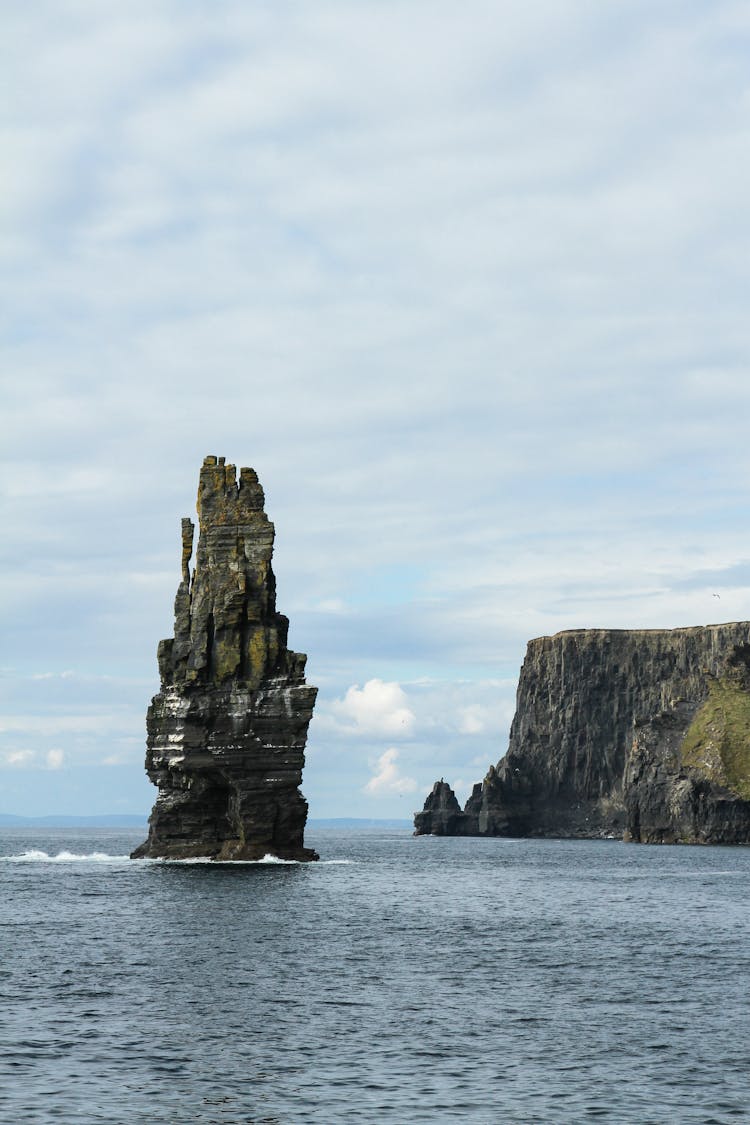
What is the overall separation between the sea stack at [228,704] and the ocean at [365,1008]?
17417mm

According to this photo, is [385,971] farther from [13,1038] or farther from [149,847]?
[149,847]

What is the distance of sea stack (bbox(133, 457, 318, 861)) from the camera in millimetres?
109438

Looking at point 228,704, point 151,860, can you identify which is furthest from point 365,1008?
point 151,860

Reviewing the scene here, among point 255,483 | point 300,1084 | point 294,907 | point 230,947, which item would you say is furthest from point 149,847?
point 300,1084

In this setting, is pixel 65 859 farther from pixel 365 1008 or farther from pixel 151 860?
pixel 365 1008

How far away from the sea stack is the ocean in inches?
686

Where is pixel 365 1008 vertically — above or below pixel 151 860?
below

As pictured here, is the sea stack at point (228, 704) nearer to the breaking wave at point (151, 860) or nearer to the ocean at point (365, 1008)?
the breaking wave at point (151, 860)

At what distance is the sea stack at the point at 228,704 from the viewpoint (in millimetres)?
109438

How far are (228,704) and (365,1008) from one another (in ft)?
220

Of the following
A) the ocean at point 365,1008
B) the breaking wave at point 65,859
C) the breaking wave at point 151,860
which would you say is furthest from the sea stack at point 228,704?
the ocean at point 365,1008

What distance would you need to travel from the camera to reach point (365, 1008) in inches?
1826

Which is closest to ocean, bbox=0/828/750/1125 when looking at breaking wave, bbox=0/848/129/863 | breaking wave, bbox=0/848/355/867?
breaking wave, bbox=0/848/355/867

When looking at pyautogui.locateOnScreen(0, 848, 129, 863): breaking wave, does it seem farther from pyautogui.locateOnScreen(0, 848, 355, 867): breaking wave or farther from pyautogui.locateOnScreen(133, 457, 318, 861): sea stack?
pyautogui.locateOnScreen(133, 457, 318, 861): sea stack
